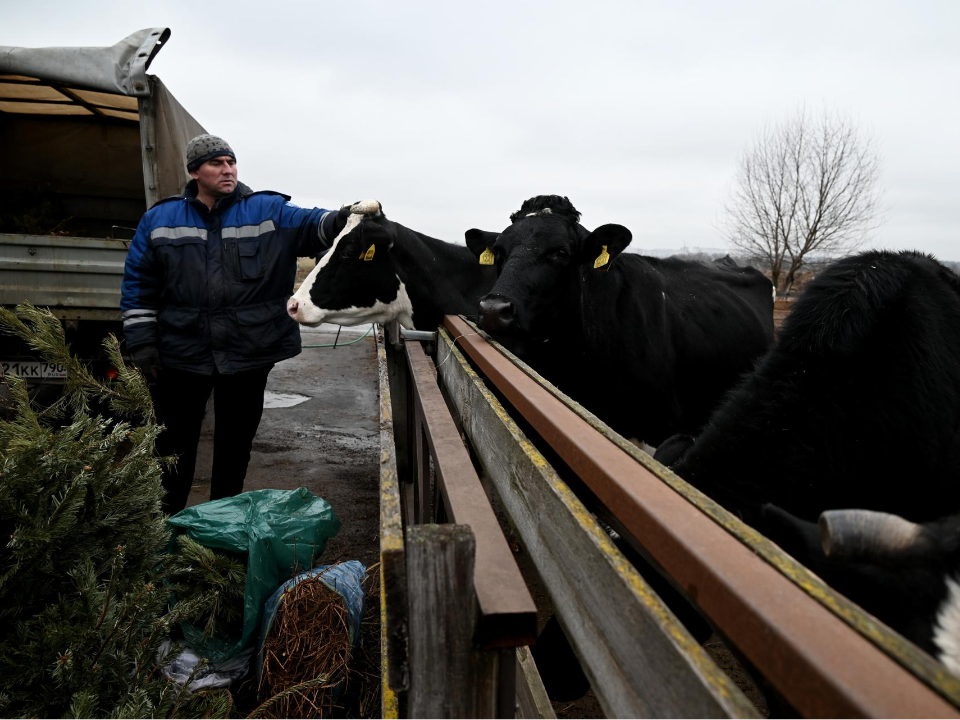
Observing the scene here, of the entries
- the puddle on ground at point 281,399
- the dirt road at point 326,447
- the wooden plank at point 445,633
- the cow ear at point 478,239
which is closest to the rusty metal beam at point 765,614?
the wooden plank at point 445,633

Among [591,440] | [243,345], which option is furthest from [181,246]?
[591,440]

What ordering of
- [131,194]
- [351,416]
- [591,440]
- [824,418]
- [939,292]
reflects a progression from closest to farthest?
[591,440], [824,418], [939,292], [351,416], [131,194]

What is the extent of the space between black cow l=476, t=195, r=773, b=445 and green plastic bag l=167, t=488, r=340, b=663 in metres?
1.39

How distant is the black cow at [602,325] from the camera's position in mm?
3588

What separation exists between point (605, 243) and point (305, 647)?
2.73 meters

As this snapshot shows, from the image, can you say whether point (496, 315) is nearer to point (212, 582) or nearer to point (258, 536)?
point (258, 536)

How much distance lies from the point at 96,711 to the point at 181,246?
236 centimetres

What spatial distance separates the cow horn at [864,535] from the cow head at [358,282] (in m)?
3.74

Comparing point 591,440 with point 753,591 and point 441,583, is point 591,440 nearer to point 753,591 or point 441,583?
point 441,583

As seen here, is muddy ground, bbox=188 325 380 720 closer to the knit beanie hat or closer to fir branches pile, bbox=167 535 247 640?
fir branches pile, bbox=167 535 247 640

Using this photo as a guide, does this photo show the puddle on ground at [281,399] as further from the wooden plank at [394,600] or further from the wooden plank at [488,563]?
the wooden plank at [394,600]

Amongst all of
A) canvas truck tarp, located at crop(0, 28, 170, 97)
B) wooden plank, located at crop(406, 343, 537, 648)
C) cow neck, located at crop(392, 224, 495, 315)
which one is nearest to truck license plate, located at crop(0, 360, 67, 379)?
canvas truck tarp, located at crop(0, 28, 170, 97)

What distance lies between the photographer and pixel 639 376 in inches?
154

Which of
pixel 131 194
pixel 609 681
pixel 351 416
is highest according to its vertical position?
pixel 131 194
